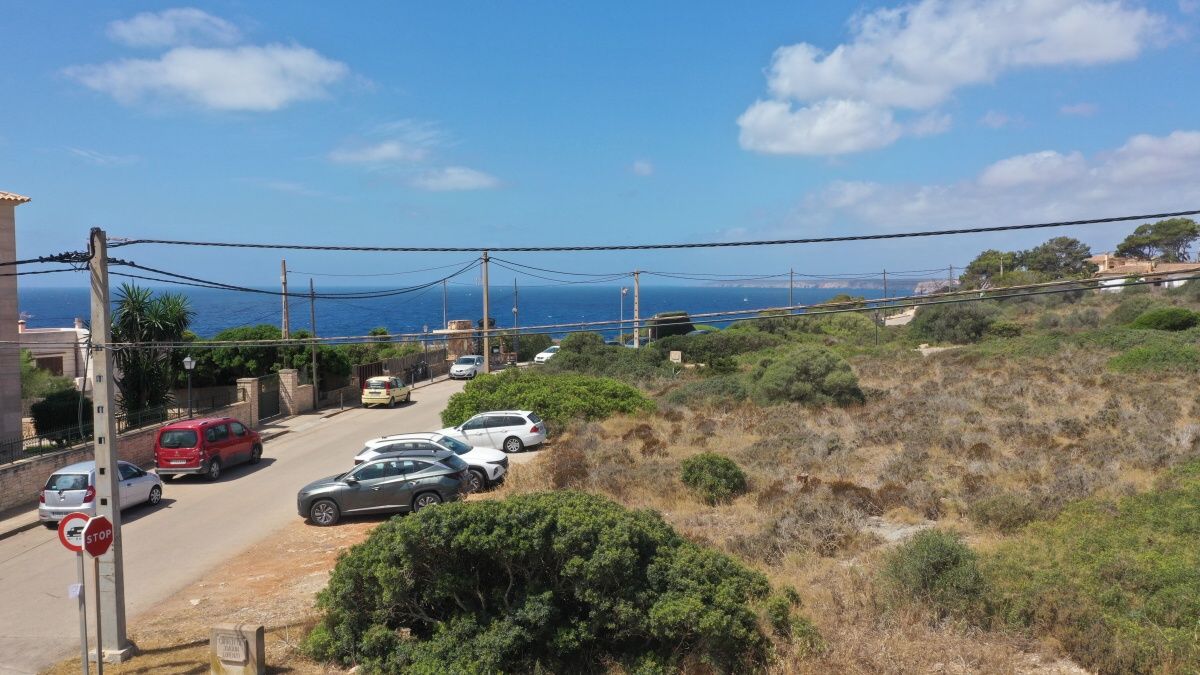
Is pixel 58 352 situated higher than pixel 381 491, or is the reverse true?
pixel 58 352

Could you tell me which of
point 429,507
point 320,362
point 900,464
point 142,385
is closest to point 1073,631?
point 429,507

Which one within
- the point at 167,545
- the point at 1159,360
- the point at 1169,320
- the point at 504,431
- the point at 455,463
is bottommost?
the point at 167,545

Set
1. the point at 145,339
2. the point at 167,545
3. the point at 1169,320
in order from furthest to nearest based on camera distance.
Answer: the point at 1169,320
the point at 145,339
the point at 167,545

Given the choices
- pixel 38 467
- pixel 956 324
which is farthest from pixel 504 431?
pixel 956 324

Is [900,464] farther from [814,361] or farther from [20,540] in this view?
[20,540]

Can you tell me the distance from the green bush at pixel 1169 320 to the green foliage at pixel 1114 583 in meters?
36.5

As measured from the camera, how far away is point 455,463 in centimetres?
1852

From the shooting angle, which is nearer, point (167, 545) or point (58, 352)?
point (167, 545)

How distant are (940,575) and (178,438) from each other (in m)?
20.6

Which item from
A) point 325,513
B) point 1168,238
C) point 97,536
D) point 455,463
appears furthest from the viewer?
point 1168,238

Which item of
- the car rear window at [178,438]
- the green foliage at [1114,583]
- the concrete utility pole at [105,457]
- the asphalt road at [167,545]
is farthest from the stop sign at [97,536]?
the car rear window at [178,438]

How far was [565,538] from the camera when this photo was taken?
30.4 ft

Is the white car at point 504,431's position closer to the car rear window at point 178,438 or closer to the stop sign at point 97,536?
the car rear window at point 178,438

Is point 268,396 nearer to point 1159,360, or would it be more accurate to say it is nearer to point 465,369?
point 465,369
